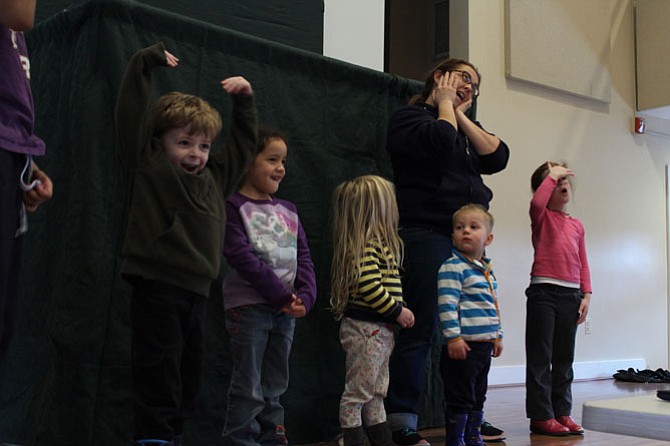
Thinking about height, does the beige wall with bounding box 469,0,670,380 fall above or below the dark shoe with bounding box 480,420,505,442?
above

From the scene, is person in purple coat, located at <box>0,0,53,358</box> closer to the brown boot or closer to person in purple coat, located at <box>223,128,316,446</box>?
person in purple coat, located at <box>223,128,316,446</box>

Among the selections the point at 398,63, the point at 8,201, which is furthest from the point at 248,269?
the point at 398,63

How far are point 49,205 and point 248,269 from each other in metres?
0.68

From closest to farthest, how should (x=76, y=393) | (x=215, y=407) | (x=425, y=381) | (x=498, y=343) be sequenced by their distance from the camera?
(x=76, y=393)
(x=215, y=407)
(x=498, y=343)
(x=425, y=381)

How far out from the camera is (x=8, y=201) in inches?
59.3

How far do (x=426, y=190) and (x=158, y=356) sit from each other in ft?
4.23

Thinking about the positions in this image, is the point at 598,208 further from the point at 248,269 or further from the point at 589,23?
the point at 248,269

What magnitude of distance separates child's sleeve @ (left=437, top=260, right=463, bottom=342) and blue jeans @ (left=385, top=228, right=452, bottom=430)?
12cm

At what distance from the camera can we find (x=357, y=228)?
2.72m

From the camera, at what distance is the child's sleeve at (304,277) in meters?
2.52

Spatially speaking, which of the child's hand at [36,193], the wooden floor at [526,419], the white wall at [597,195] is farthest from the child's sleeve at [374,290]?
the white wall at [597,195]

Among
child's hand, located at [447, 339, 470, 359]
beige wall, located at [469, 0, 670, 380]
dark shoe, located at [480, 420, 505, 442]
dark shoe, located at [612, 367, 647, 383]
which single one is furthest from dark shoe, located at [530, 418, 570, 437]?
dark shoe, located at [612, 367, 647, 383]

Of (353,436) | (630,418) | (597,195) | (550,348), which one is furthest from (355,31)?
(630,418)

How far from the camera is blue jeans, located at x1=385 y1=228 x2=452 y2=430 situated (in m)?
2.75
